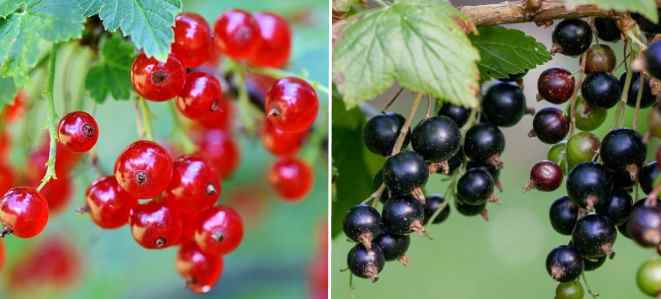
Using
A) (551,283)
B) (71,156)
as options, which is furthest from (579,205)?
(551,283)

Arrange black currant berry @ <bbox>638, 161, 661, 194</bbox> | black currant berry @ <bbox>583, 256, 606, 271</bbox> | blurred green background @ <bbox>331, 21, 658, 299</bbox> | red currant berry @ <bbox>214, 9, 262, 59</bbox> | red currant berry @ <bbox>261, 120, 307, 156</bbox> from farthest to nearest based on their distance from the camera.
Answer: blurred green background @ <bbox>331, 21, 658, 299</bbox> → red currant berry @ <bbox>261, 120, 307, 156</bbox> → red currant berry @ <bbox>214, 9, 262, 59</bbox> → black currant berry @ <bbox>583, 256, 606, 271</bbox> → black currant berry @ <bbox>638, 161, 661, 194</bbox>

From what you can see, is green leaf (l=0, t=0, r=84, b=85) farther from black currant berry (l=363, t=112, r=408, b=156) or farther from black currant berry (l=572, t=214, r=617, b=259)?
black currant berry (l=572, t=214, r=617, b=259)

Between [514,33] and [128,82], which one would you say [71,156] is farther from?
[514,33]

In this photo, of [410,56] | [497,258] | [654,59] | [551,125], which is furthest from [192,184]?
[497,258]

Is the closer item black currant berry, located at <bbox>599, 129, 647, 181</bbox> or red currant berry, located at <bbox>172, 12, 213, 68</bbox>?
black currant berry, located at <bbox>599, 129, 647, 181</bbox>

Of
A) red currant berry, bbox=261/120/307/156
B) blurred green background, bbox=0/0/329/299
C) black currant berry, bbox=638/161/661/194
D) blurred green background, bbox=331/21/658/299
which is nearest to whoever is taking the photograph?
black currant berry, bbox=638/161/661/194

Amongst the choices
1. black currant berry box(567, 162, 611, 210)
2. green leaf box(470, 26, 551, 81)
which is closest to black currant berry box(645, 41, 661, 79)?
black currant berry box(567, 162, 611, 210)
